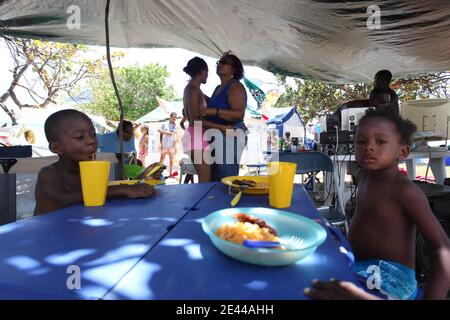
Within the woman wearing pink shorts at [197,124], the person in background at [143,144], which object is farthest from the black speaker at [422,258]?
the person in background at [143,144]

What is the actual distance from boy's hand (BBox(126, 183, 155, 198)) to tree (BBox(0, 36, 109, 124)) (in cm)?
622

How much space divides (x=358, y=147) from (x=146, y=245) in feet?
3.86

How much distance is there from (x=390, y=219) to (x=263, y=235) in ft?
2.88

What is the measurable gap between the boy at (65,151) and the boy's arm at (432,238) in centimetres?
120

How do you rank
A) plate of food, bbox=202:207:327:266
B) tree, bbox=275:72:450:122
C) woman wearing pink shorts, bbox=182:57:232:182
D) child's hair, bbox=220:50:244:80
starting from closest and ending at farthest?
1. plate of food, bbox=202:207:327:266
2. woman wearing pink shorts, bbox=182:57:232:182
3. child's hair, bbox=220:50:244:80
4. tree, bbox=275:72:450:122

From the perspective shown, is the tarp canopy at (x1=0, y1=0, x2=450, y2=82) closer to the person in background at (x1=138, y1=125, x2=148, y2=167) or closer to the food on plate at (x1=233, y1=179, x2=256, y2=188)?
the food on plate at (x1=233, y1=179, x2=256, y2=188)

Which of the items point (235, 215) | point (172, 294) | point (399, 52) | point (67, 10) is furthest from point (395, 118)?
point (399, 52)

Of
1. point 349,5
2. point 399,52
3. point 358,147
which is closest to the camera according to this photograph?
point 358,147

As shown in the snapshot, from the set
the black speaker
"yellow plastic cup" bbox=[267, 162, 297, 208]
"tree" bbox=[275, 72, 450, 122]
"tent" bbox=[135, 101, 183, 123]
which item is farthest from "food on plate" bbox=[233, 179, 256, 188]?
"tent" bbox=[135, 101, 183, 123]

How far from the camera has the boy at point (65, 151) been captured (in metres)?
→ 1.56

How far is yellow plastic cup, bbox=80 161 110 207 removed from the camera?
4.12 feet
